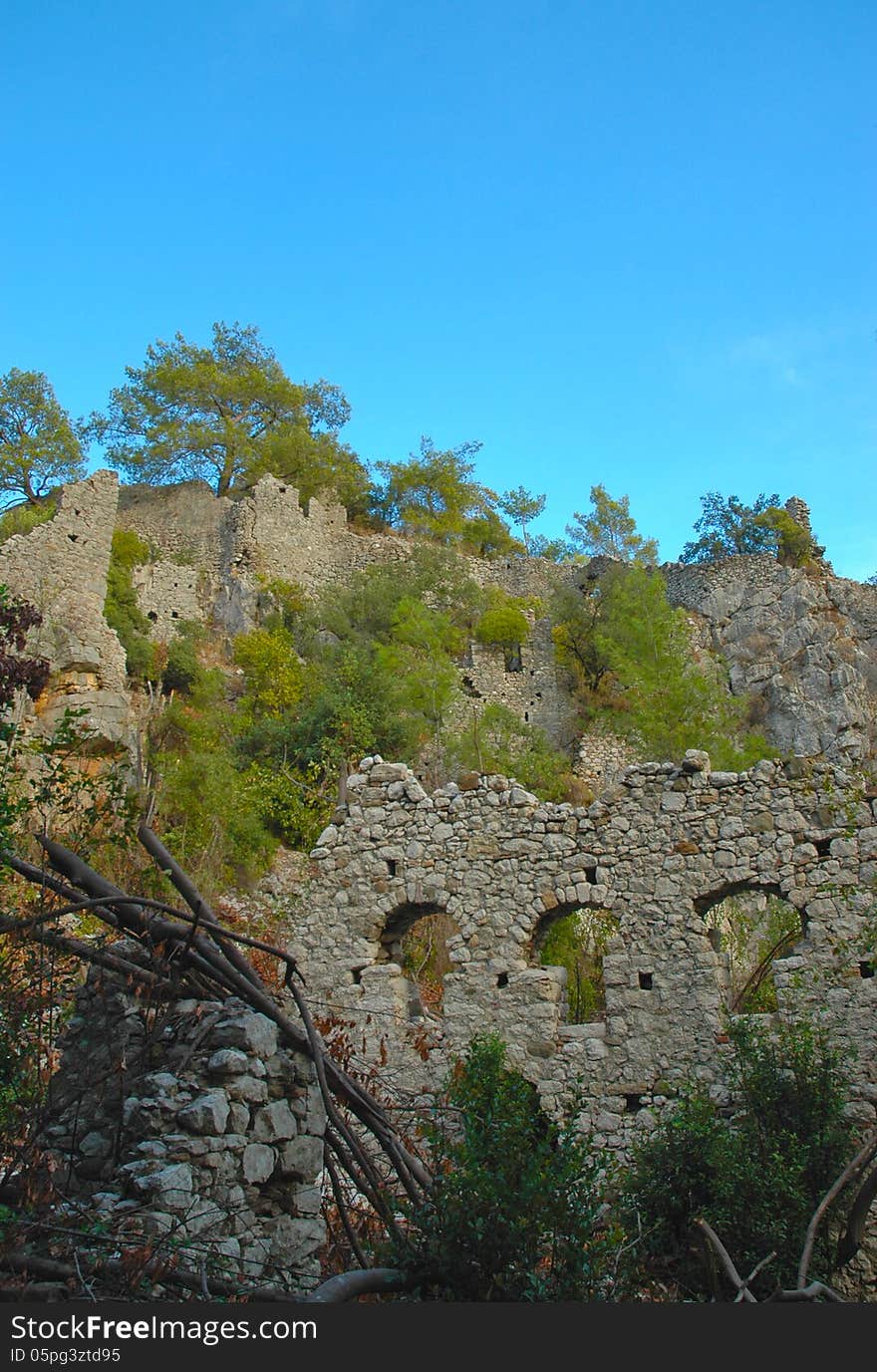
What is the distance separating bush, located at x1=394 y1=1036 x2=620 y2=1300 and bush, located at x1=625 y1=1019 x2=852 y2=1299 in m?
2.02

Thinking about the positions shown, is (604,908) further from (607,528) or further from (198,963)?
(607,528)

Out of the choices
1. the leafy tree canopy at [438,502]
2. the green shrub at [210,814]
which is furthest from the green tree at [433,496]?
the green shrub at [210,814]

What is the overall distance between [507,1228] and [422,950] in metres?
9.92

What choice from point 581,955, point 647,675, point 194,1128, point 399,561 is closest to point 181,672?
point 399,561

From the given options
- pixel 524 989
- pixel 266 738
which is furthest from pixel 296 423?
pixel 524 989

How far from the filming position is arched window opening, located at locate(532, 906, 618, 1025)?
1281 cm

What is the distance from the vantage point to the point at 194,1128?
5.51 m

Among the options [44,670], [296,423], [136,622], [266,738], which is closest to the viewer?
[44,670]

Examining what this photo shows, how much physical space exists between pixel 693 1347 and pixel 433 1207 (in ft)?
5.00

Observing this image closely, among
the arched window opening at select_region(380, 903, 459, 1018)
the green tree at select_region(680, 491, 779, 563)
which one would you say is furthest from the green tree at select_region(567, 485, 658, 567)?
the arched window opening at select_region(380, 903, 459, 1018)

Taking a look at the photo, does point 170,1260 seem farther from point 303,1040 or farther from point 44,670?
point 44,670

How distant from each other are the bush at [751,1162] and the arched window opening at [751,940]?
1072mm

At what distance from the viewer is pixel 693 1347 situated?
4414mm

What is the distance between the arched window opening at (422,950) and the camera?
37.5 ft
